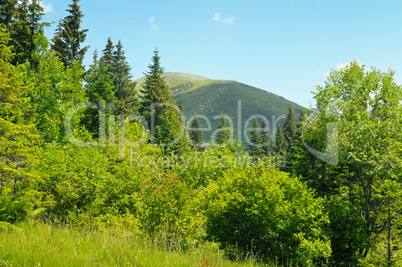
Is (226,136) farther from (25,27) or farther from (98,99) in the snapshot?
(25,27)

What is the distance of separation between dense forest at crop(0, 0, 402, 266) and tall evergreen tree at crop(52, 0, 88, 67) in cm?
675

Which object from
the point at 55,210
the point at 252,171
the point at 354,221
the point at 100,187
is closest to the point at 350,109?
the point at 354,221

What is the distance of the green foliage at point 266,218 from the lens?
9.70 meters

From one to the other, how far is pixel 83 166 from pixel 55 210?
209cm

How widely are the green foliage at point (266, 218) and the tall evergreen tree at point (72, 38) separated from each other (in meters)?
26.7

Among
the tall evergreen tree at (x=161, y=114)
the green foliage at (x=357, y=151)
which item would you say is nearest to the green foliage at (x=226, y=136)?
the green foliage at (x=357, y=151)

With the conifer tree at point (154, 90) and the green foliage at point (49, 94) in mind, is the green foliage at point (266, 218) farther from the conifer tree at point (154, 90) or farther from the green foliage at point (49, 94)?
the conifer tree at point (154, 90)

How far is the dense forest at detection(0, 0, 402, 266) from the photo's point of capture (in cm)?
650

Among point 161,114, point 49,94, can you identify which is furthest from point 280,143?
point 49,94

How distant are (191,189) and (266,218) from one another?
344 cm

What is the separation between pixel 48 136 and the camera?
18969mm

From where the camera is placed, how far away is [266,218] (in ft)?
32.1

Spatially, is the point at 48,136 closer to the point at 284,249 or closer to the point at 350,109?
the point at 284,249

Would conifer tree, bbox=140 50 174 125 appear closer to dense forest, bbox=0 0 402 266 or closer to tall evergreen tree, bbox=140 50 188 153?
tall evergreen tree, bbox=140 50 188 153
